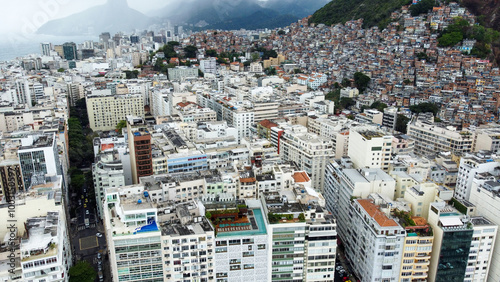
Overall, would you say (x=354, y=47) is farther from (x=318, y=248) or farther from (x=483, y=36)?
(x=318, y=248)

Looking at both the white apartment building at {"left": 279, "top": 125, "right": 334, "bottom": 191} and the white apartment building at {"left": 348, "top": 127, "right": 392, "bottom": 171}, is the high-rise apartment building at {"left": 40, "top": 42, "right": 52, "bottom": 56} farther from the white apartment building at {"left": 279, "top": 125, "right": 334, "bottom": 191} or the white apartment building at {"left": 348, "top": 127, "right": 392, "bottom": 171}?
the white apartment building at {"left": 348, "top": 127, "right": 392, "bottom": 171}

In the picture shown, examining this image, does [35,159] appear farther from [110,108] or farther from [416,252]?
[110,108]

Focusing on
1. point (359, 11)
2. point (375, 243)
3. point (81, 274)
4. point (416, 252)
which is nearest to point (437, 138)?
point (416, 252)

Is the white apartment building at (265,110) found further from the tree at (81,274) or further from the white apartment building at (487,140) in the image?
the tree at (81,274)

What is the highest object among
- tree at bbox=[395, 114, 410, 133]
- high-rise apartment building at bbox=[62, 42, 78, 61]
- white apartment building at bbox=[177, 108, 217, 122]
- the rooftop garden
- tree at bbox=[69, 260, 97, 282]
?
high-rise apartment building at bbox=[62, 42, 78, 61]

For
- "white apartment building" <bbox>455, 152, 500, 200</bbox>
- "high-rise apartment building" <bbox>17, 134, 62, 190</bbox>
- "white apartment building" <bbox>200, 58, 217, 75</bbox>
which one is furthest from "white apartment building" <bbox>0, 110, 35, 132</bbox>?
"white apartment building" <bbox>455, 152, 500, 200</bbox>

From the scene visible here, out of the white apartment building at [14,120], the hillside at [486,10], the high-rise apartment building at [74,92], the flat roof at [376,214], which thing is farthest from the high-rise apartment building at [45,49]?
the flat roof at [376,214]

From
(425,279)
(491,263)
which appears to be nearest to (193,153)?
(425,279)
